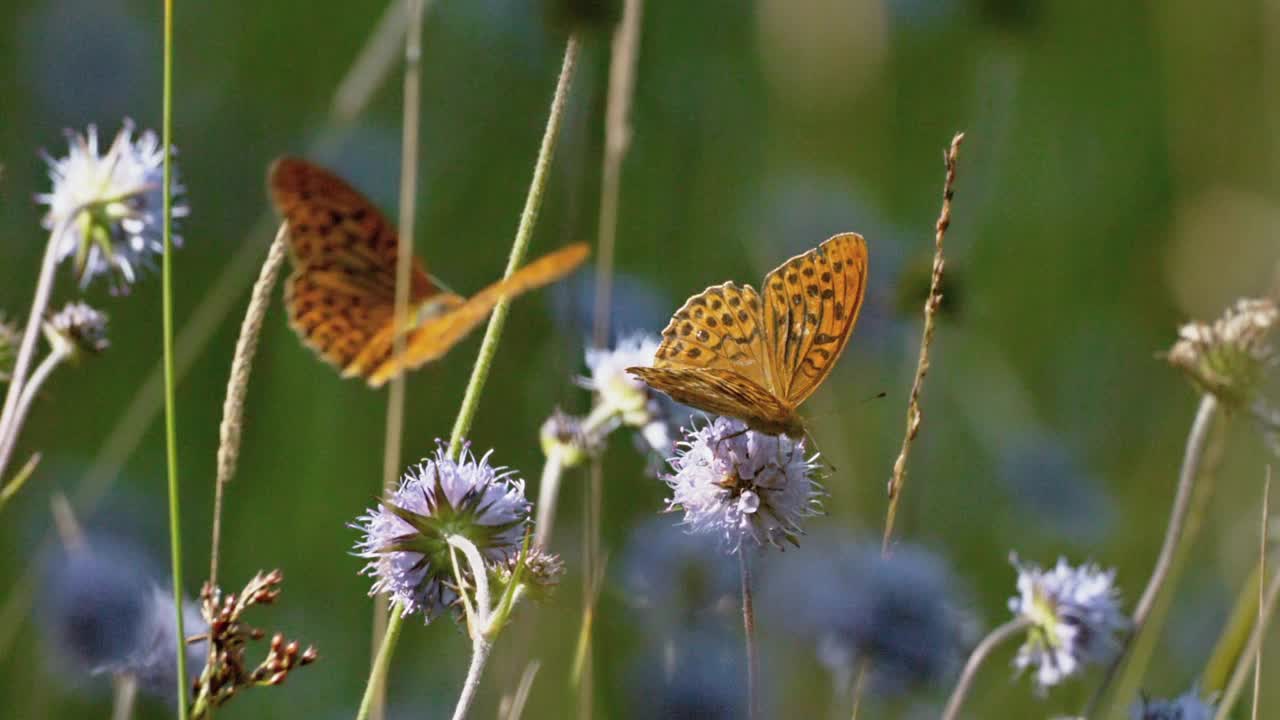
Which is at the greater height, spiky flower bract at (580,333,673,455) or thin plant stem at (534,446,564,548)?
spiky flower bract at (580,333,673,455)

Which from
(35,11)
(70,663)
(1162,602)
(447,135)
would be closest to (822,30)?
(447,135)

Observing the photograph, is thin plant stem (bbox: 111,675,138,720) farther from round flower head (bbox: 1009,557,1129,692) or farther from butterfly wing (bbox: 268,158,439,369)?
round flower head (bbox: 1009,557,1129,692)

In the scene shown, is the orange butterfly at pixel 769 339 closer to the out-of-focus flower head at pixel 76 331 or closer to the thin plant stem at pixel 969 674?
the thin plant stem at pixel 969 674

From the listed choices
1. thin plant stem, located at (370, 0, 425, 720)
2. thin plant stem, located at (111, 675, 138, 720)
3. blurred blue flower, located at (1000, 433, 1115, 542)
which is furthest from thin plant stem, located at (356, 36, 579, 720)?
blurred blue flower, located at (1000, 433, 1115, 542)

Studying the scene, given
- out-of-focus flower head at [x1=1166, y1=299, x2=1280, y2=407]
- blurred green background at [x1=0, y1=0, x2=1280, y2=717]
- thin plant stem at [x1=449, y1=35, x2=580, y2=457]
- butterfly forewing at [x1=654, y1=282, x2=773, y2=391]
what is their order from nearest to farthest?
1. thin plant stem at [x1=449, y1=35, x2=580, y2=457]
2. butterfly forewing at [x1=654, y1=282, x2=773, y2=391]
3. out-of-focus flower head at [x1=1166, y1=299, x2=1280, y2=407]
4. blurred green background at [x1=0, y1=0, x2=1280, y2=717]

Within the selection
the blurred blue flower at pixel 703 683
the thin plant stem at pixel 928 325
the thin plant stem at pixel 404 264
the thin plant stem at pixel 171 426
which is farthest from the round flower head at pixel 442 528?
the blurred blue flower at pixel 703 683
